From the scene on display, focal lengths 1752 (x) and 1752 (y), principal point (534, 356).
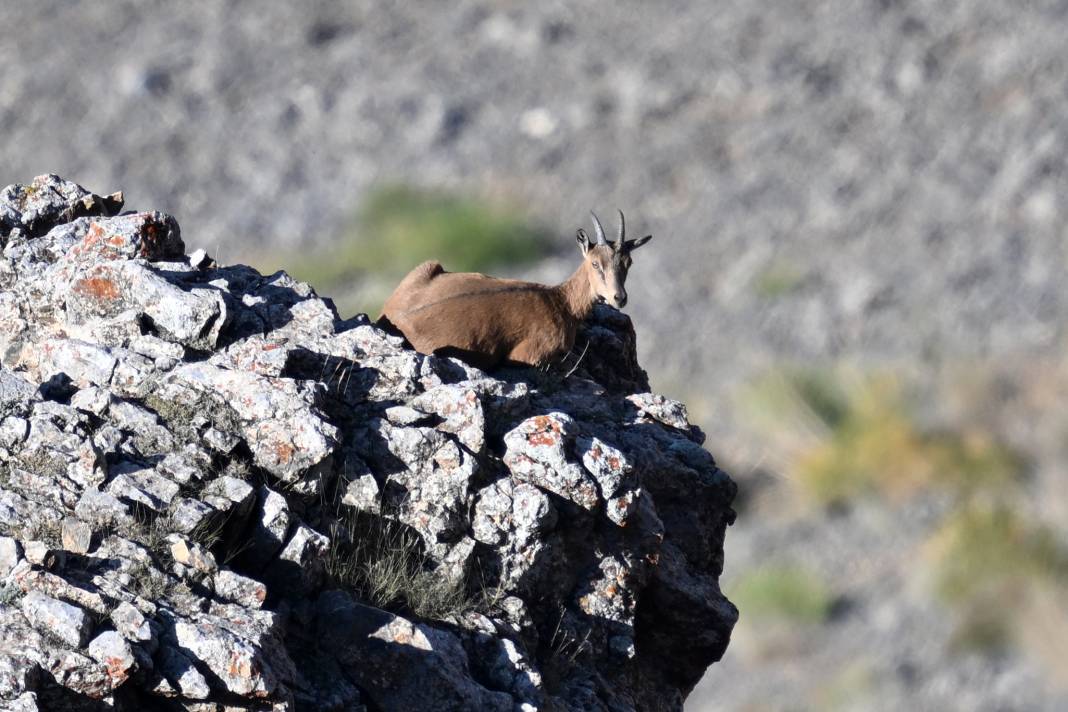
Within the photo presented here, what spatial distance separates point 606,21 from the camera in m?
55.4

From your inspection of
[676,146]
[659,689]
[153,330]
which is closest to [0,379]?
[153,330]

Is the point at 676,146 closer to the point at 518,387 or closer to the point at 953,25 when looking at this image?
the point at 953,25

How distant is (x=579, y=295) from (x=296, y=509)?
18.7 ft

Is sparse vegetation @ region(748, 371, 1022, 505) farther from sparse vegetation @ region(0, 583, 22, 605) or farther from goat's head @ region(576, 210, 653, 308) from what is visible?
sparse vegetation @ region(0, 583, 22, 605)

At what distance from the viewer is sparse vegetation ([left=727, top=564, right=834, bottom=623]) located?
44.5 meters

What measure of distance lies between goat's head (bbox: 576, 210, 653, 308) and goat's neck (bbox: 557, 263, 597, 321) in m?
0.09

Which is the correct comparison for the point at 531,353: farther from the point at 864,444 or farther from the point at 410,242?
the point at 410,242

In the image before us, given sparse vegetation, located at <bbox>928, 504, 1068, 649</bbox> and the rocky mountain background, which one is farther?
the rocky mountain background

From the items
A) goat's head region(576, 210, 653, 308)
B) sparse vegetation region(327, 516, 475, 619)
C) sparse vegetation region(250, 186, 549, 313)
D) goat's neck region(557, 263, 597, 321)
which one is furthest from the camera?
sparse vegetation region(250, 186, 549, 313)

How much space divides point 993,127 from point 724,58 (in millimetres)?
8652

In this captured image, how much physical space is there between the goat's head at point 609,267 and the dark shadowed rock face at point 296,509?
2765 mm

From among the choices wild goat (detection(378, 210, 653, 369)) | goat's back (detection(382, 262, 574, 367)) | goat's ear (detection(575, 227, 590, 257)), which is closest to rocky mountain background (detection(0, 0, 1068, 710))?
goat's ear (detection(575, 227, 590, 257))

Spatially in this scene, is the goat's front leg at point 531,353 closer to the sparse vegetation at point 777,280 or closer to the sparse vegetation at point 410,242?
the sparse vegetation at point 410,242

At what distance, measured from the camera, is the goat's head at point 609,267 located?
15.7m
